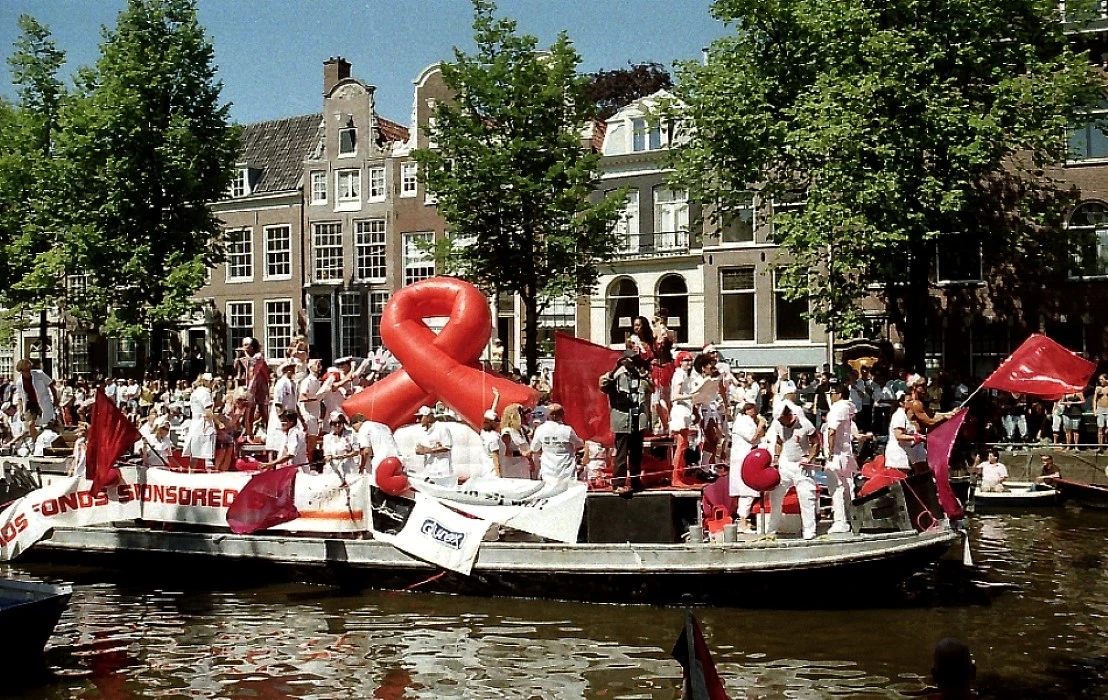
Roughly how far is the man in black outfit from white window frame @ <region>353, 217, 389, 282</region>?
30.5 m

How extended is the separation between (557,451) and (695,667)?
34.1ft

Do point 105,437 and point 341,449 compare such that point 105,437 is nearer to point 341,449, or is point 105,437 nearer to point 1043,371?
point 341,449

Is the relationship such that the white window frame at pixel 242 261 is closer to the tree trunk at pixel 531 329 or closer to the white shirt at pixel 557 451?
the tree trunk at pixel 531 329

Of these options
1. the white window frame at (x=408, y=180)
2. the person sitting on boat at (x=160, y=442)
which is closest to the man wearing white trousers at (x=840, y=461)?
the person sitting on boat at (x=160, y=442)

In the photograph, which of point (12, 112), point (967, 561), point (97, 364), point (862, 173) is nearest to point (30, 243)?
point (12, 112)

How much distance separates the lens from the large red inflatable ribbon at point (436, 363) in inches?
772

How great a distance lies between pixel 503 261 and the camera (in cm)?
3334

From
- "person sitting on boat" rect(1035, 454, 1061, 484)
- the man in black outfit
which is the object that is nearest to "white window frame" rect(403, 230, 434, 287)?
"person sitting on boat" rect(1035, 454, 1061, 484)

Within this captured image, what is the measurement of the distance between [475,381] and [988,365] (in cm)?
2030

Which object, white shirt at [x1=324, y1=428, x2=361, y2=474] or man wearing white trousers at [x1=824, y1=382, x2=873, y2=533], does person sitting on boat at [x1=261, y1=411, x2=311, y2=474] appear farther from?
man wearing white trousers at [x1=824, y1=382, x2=873, y2=533]

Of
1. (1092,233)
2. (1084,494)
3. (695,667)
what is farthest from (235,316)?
(695,667)

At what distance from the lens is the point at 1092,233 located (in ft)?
99.5

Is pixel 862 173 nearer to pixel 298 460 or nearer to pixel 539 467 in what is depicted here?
pixel 539 467

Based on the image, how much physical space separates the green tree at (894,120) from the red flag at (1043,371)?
36.4ft
